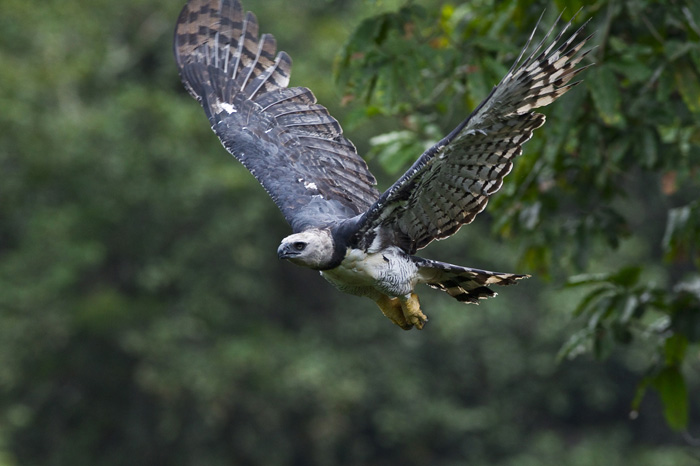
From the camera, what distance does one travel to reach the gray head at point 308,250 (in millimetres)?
4535

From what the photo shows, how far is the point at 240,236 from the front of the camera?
18703 millimetres

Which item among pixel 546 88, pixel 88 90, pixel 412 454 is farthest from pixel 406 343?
pixel 546 88

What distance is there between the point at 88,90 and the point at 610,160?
601 inches

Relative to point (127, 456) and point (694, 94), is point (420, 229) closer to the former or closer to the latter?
point (694, 94)

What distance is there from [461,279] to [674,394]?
1276 mm

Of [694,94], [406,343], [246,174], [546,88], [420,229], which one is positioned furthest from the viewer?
[406,343]

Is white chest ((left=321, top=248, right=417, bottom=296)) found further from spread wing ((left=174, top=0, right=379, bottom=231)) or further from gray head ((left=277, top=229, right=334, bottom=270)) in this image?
spread wing ((left=174, top=0, right=379, bottom=231))

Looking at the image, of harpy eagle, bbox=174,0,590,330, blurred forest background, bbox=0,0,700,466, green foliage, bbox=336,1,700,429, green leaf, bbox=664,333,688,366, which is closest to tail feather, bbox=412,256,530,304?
harpy eagle, bbox=174,0,590,330

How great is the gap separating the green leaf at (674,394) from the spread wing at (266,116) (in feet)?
5.31

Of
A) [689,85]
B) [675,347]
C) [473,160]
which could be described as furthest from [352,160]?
[675,347]

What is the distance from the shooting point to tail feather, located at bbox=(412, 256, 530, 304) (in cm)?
473

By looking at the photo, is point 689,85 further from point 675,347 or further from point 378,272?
point 378,272

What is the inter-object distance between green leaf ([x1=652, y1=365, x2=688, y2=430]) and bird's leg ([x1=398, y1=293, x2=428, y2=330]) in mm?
1267

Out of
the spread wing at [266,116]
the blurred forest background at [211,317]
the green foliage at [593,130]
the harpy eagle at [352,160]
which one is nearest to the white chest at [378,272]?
the harpy eagle at [352,160]
